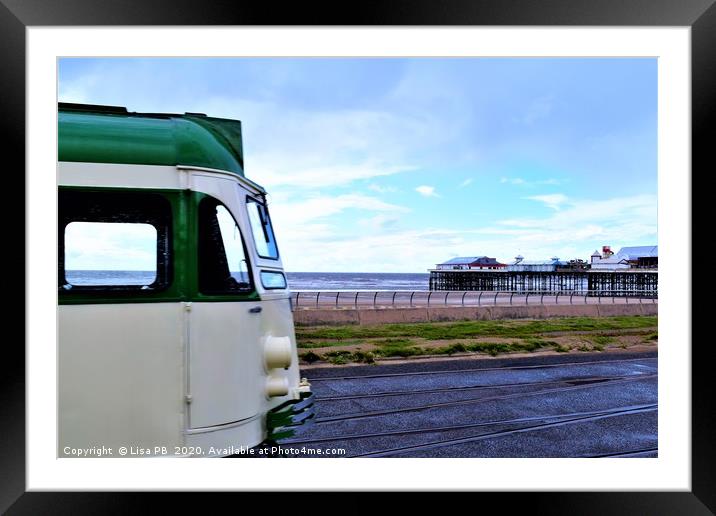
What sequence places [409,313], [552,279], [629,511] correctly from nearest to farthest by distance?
1. [629,511]
2. [409,313]
3. [552,279]

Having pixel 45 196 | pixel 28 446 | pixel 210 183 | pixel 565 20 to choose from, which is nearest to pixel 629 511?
pixel 565 20

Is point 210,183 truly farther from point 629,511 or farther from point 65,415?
point 629,511

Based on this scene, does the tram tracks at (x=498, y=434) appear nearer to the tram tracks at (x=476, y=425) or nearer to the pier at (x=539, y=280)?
the tram tracks at (x=476, y=425)

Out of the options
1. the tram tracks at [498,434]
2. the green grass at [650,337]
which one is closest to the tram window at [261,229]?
the tram tracks at [498,434]

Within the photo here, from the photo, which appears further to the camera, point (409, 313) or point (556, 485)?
point (409, 313)

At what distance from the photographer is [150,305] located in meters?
3.23

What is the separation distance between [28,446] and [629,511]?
14.3 ft

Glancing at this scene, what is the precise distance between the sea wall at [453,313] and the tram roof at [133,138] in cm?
1002

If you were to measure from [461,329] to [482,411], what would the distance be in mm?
7037

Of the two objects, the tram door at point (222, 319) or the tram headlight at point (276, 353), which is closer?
the tram door at point (222, 319)

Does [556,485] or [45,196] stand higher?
[45,196]

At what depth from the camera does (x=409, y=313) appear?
14391 mm

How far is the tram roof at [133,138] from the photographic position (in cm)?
332

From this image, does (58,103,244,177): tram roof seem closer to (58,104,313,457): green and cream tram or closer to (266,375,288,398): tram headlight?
(58,104,313,457): green and cream tram
